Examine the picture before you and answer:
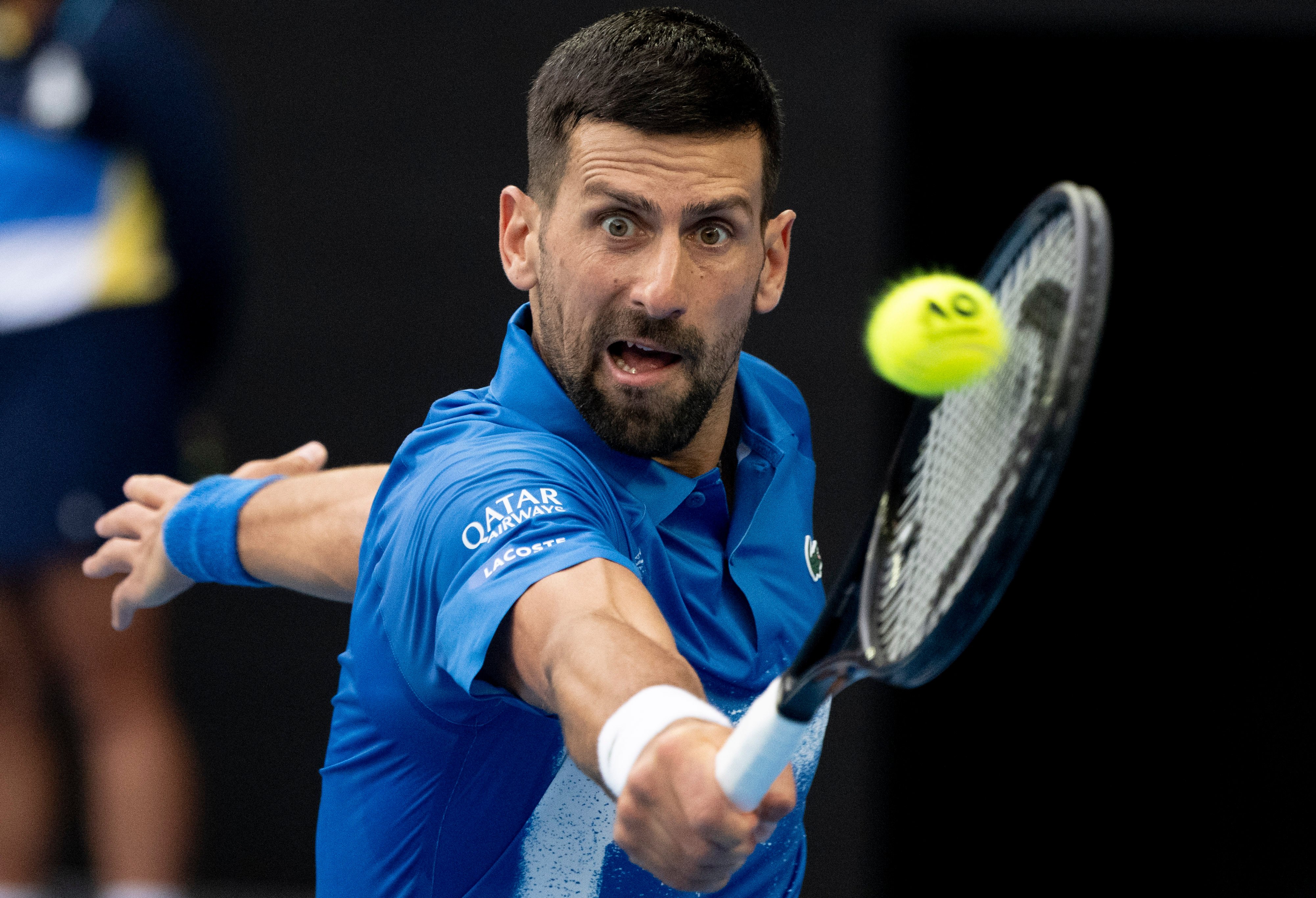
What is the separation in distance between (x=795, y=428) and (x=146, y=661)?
6.21ft

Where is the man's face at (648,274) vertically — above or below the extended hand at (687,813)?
above

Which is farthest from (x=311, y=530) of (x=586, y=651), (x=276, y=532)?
(x=586, y=651)

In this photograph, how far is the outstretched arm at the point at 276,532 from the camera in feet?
5.88

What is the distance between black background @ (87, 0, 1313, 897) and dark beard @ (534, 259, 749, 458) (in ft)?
6.79

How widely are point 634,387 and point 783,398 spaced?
16.9 inches

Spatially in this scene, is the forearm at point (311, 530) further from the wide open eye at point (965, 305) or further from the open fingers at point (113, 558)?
the wide open eye at point (965, 305)

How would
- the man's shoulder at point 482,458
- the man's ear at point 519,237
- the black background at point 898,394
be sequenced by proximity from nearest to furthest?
1. the man's shoulder at point 482,458
2. the man's ear at point 519,237
3. the black background at point 898,394

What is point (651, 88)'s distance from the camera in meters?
1.43

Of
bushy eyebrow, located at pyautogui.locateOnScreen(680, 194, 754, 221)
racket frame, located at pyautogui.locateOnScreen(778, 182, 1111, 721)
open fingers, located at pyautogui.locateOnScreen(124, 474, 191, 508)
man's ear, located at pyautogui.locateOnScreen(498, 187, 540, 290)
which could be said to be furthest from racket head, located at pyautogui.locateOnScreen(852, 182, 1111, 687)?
open fingers, located at pyautogui.locateOnScreen(124, 474, 191, 508)

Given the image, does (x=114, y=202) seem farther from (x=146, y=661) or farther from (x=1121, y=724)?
(x=1121, y=724)

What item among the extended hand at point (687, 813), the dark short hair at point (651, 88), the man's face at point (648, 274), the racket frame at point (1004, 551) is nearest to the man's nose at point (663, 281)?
the man's face at point (648, 274)

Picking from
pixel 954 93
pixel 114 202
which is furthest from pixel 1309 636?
pixel 114 202

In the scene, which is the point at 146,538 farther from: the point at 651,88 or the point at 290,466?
the point at 651,88

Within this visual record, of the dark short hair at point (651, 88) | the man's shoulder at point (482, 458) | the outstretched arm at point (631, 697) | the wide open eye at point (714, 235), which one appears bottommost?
the outstretched arm at point (631, 697)
